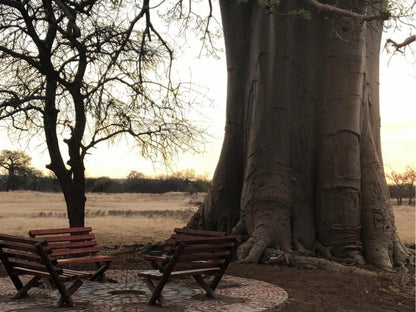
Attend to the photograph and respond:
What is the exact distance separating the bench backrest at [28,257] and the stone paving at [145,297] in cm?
37

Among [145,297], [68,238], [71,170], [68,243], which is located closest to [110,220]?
[71,170]

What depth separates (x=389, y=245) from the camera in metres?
10.9

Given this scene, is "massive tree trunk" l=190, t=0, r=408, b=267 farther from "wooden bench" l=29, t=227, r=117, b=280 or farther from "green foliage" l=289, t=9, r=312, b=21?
"wooden bench" l=29, t=227, r=117, b=280

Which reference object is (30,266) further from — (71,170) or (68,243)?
(71,170)

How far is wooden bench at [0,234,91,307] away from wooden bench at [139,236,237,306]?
84 centimetres

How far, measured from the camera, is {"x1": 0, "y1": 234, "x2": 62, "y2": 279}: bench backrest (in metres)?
5.99

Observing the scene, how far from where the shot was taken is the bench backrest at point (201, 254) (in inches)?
243

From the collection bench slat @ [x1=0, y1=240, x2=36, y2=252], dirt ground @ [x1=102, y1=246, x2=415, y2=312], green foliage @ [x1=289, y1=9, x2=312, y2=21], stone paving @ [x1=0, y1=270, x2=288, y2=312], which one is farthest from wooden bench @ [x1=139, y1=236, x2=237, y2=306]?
green foliage @ [x1=289, y1=9, x2=312, y2=21]

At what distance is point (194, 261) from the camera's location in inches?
267

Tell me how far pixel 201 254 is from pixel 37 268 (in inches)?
75.8

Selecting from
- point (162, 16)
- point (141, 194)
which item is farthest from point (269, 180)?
point (141, 194)

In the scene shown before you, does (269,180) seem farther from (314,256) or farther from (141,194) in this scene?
(141,194)

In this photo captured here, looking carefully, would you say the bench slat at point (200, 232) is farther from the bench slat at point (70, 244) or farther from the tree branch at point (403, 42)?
the tree branch at point (403, 42)

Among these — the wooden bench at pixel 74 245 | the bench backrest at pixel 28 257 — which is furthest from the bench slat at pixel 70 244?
the bench backrest at pixel 28 257
